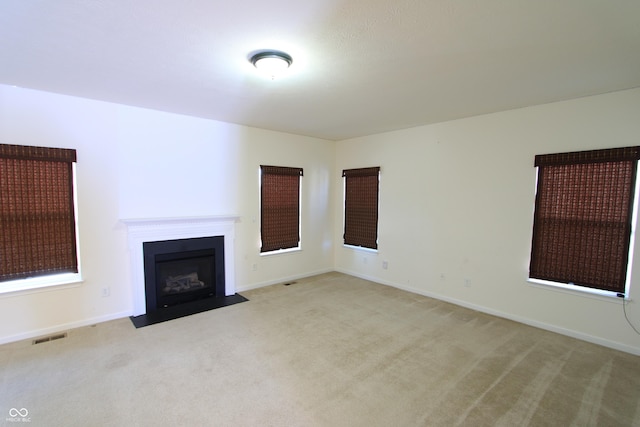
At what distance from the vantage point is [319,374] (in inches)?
101

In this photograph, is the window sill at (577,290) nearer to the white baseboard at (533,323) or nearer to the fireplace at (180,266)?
the white baseboard at (533,323)

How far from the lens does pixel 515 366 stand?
8.87ft

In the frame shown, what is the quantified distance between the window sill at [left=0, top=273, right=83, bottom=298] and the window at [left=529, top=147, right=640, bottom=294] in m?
5.45

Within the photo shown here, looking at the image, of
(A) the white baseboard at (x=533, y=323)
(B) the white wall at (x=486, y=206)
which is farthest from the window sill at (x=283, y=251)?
(A) the white baseboard at (x=533, y=323)

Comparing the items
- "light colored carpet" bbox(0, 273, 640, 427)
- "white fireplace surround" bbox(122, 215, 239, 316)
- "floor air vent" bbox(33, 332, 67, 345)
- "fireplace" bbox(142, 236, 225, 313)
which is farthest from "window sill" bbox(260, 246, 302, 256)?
"floor air vent" bbox(33, 332, 67, 345)

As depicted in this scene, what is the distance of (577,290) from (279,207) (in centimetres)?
416

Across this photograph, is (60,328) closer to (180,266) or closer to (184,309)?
(184,309)

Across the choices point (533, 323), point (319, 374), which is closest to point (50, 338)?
point (319, 374)

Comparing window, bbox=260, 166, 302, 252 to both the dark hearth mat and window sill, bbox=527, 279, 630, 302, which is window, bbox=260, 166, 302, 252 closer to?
the dark hearth mat

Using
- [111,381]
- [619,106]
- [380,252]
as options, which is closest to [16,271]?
[111,381]

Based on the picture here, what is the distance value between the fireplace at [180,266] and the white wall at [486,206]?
2602mm

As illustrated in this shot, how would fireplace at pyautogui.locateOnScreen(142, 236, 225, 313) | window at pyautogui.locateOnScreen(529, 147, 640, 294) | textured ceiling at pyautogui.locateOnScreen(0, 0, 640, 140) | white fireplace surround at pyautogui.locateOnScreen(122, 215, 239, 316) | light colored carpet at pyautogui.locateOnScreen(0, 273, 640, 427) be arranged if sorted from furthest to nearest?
1. fireplace at pyautogui.locateOnScreen(142, 236, 225, 313)
2. white fireplace surround at pyautogui.locateOnScreen(122, 215, 239, 316)
3. window at pyautogui.locateOnScreen(529, 147, 640, 294)
4. light colored carpet at pyautogui.locateOnScreen(0, 273, 640, 427)
5. textured ceiling at pyautogui.locateOnScreen(0, 0, 640, 140)

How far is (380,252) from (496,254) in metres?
1.88

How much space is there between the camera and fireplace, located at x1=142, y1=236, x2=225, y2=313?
12.8 feet
